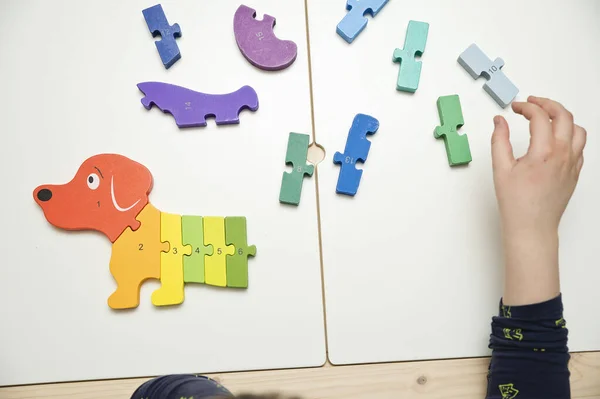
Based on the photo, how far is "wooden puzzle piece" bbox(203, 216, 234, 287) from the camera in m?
0.78

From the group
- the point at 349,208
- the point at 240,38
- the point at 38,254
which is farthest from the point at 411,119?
the point at 38,254

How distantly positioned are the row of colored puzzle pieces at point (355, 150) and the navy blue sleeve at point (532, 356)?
0.28 m

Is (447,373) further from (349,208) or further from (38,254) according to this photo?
(38,254)

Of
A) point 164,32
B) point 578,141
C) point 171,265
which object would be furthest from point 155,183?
point 578,141

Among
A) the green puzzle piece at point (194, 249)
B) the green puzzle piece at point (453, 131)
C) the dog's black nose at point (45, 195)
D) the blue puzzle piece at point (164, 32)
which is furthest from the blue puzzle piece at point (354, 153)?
the dog's black nose at point (45, 195)

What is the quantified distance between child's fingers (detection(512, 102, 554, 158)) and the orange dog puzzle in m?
0.47

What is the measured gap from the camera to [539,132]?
73cm

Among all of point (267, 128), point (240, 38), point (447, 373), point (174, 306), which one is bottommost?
point (447, 373)

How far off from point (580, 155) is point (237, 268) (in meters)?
0.55

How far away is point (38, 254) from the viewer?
0.81m

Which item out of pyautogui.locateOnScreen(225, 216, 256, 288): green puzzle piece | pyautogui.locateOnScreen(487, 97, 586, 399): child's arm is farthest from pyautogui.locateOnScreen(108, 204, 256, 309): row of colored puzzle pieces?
pyautogui.locateOnScreen(487, 97, 586, 399): child's arm

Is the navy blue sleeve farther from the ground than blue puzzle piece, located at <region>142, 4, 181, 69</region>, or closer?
closer

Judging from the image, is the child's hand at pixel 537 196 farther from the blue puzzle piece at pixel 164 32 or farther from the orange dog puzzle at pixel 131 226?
the blue puzzle piece at pixel 164 32

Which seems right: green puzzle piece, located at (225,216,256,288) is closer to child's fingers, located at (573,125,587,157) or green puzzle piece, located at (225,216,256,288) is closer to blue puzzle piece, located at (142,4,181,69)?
blue puzzle piece, located at (142,4,181,69)
